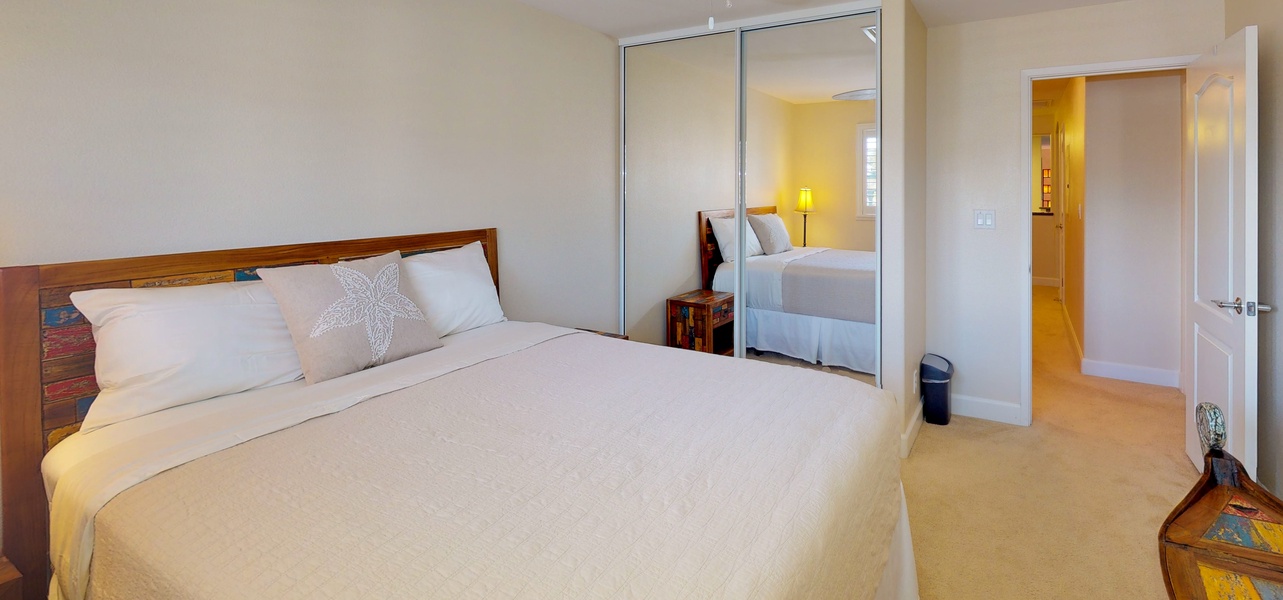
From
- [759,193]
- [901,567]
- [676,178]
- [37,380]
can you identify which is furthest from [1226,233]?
[37,380]

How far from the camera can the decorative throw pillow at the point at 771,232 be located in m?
3.80

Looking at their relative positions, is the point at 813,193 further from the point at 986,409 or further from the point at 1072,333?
the point at 1072,333

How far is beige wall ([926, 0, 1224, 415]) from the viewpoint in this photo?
3.45 metres

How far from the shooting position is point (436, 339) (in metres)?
2.50

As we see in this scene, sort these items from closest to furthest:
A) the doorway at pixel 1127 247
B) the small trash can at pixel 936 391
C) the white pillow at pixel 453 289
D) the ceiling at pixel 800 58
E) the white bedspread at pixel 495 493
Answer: the white bedspread at pixel 495 493, the white pillow at pixel 453 289, the ceiling at pixel 800 58, the small trash can at pixel 936 391, the doorway at pixel 1127 247

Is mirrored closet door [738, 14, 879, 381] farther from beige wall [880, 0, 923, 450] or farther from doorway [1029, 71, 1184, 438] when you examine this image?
doorway [1029, 71, 1184, 438]

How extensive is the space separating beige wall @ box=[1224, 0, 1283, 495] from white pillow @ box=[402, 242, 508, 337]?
120 inches

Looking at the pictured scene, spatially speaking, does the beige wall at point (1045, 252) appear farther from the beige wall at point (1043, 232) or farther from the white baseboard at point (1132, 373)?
the white baseboard at point (1132, 373)

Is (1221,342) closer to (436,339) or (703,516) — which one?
(703,516)

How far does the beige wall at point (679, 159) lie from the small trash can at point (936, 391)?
4.24 ft

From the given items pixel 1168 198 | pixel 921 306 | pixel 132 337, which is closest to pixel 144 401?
pixel 132 337

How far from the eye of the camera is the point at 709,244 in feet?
12.8

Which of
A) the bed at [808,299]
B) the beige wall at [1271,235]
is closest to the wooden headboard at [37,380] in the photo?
the bed at [808,299]

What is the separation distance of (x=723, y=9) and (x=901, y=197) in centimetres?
135
